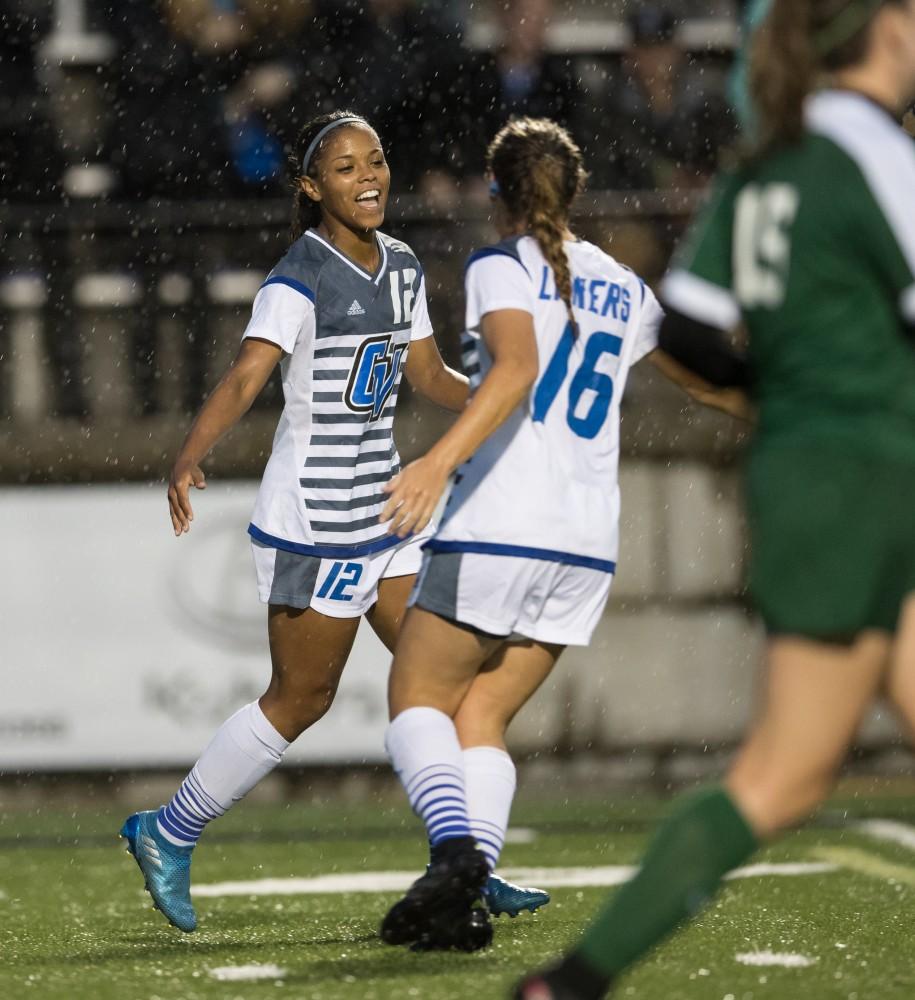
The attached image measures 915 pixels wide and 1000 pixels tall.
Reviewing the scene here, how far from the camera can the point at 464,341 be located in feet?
15.2

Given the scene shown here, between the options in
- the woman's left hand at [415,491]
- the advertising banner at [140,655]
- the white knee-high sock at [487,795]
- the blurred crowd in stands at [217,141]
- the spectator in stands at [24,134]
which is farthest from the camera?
the spectator in stands at [24,134]

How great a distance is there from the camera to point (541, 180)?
4695mm

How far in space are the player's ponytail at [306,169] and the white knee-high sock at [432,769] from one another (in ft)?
4.73

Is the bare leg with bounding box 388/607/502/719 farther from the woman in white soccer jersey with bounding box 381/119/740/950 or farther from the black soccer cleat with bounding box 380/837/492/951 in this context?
the black soccer cleat with bounding box 380/837/492/951

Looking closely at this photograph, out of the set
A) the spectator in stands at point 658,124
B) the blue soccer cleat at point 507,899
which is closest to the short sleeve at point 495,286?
the blue soccer cleat at point 507,899

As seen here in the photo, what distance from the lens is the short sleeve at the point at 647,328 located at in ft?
15.8

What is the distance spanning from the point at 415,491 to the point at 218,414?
1013mm

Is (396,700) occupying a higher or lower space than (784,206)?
lower

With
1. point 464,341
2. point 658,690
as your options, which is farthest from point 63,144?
point 464,341

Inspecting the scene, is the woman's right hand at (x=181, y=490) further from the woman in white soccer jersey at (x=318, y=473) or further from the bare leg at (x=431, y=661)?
the bare leg at (x=431, y=661)

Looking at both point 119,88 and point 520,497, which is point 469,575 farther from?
point 119,88

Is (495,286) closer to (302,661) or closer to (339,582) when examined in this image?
(339,582)

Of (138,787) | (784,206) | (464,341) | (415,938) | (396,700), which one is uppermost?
(784,206)

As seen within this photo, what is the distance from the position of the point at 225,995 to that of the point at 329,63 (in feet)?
21.4
